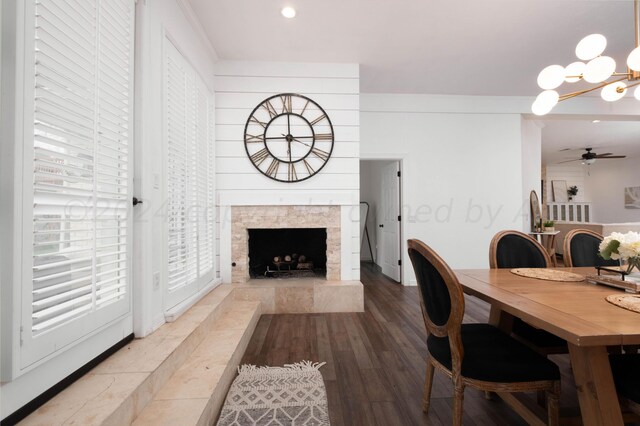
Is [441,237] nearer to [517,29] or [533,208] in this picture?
[533,208]

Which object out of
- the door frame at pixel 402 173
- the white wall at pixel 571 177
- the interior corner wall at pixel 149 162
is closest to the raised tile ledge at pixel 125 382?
the interior corner wall at pixel 149 162

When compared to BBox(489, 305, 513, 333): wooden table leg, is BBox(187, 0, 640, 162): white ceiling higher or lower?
higher

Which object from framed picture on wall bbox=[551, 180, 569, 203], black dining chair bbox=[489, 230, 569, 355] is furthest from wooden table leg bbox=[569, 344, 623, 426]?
framed picture on wall bbox=[551, 180, 569, 203]

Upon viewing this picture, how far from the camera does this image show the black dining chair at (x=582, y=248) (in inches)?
87.7

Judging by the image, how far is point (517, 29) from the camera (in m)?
2.69

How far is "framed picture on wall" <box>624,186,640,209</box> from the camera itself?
8.19 metres

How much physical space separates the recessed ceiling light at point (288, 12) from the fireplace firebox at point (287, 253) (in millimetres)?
2343

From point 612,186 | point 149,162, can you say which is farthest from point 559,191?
point 149,162

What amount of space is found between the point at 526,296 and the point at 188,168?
256cm

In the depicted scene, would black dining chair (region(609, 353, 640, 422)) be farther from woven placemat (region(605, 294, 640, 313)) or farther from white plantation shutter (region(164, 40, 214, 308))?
white plantation shutter (region(164, 40, 214, 308))

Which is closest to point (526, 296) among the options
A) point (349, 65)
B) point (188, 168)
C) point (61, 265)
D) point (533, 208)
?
point (61, 265)

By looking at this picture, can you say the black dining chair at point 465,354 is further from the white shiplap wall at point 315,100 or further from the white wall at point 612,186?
the white wall at point 612,186

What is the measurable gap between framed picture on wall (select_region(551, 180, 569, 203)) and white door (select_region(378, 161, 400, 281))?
298 inches

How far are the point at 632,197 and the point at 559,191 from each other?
170 cm
